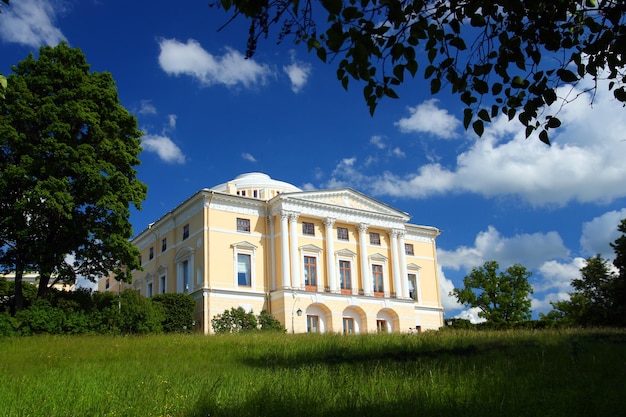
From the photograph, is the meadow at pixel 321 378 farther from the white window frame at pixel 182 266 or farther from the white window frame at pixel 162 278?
the white window frame at pixel 162 278

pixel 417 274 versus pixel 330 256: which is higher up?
pixel 330 256

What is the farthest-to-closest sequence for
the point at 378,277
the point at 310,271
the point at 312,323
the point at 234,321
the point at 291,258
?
the point at 378,277, the point at 310,271, the point at 291,258, the point at 312,323, the point at 234,321

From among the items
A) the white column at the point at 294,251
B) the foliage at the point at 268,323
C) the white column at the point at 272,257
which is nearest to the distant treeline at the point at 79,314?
the foliage at the point at 268,323

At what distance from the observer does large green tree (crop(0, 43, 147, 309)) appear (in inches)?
1056

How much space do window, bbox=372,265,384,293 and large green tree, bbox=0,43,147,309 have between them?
2174 cm

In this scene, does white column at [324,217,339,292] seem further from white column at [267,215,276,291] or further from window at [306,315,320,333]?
white column at [267,215,276,291]

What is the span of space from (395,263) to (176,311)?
706 inches

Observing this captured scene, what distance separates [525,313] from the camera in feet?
172

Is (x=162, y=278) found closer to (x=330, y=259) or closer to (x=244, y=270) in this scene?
(x=244, y=270)

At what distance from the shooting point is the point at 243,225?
43188 millimetres

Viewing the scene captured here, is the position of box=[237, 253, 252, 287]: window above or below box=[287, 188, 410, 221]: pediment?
below

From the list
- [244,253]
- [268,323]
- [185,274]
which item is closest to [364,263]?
[244,253]

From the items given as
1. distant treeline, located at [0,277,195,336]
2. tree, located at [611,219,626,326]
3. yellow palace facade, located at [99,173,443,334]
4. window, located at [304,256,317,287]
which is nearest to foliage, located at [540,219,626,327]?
tree, located at [611,219,626,326]

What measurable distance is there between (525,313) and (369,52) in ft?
166
